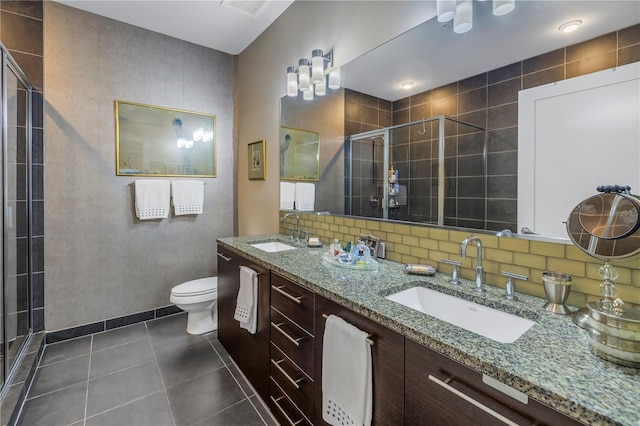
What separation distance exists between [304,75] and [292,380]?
6.72 ft

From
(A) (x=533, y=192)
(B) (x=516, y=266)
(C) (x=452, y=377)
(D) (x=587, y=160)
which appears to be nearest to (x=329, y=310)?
(C) (x=452, y=377)

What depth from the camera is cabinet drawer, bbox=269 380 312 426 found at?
4.49ft

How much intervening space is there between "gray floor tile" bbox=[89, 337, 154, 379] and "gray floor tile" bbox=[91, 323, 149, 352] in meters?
0.07

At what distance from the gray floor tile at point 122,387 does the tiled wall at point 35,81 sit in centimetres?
100

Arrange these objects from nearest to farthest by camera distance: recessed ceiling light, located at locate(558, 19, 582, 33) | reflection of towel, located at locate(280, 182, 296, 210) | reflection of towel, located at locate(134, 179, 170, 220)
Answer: recessed ceiling light, located at locate(558, 19, 582, 33), reflection of towel, located at locate(280, 182, 296, 210), reflection of towel, located at locate(134, 179, 170, 220)

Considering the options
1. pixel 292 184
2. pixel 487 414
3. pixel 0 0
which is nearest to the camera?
pixel 487 414

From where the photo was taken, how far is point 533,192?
43.7 inches

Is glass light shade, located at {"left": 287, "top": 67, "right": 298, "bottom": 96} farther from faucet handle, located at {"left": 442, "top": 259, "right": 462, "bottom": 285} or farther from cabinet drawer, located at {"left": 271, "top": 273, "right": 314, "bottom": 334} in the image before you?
faucet handle, located at {"left": 442, "top": 259, "right": 462, "bottom": 285}

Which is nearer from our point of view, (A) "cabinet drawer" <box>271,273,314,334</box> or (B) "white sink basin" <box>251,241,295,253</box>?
(A) "cabinet drawer" <box>271,273,314,334</box>

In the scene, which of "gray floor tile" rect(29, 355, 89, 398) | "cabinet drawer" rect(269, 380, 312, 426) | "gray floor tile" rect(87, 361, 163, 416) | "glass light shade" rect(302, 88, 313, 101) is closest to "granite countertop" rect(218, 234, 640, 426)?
"cabinet drawer" rect(269, 380, 312, 426)

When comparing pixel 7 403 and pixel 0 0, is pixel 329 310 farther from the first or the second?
pixel 0 0

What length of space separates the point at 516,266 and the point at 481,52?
3.02ft

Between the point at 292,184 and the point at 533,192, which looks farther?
the point at 292,184

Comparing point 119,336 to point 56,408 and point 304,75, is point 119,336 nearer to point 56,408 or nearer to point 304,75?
point 56,408
